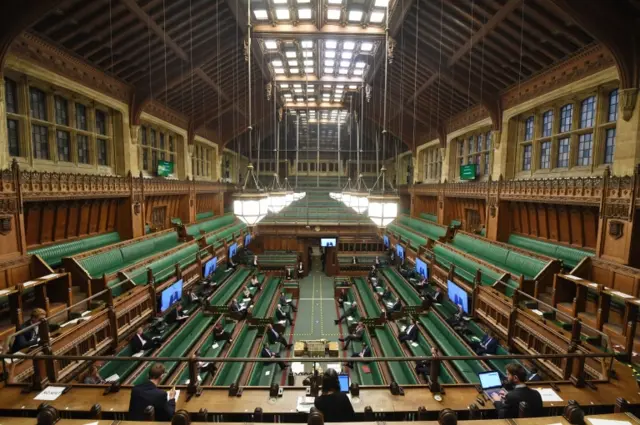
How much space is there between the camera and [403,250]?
1347cm

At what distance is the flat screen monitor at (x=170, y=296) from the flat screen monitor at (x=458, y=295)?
763 cm

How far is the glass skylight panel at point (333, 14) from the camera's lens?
7.63 meters

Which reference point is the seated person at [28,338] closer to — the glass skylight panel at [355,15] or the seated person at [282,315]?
the seated person at [282,315]

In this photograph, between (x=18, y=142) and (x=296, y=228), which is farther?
(x=296, y=228)

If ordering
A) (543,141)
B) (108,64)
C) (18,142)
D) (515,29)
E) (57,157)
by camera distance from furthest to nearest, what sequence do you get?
1. (543,141)
2. (108,64)
3. (57,157)
4. (515,29)
5. (18,142)

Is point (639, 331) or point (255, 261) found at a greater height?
point (639, 331)

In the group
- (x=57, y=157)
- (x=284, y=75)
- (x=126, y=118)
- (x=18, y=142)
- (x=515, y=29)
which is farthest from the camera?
(x=284, y=75)

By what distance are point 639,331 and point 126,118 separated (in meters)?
14.2

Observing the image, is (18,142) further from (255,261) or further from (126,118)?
(255,261)

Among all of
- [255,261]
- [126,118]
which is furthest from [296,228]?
[126,118]

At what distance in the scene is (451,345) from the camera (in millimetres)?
7699

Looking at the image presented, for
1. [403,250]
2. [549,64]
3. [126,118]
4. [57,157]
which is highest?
[549,64]

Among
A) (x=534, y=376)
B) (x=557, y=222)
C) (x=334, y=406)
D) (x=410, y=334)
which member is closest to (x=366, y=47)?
(x=557, y=222)

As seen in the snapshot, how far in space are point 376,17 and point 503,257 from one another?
298 inches
